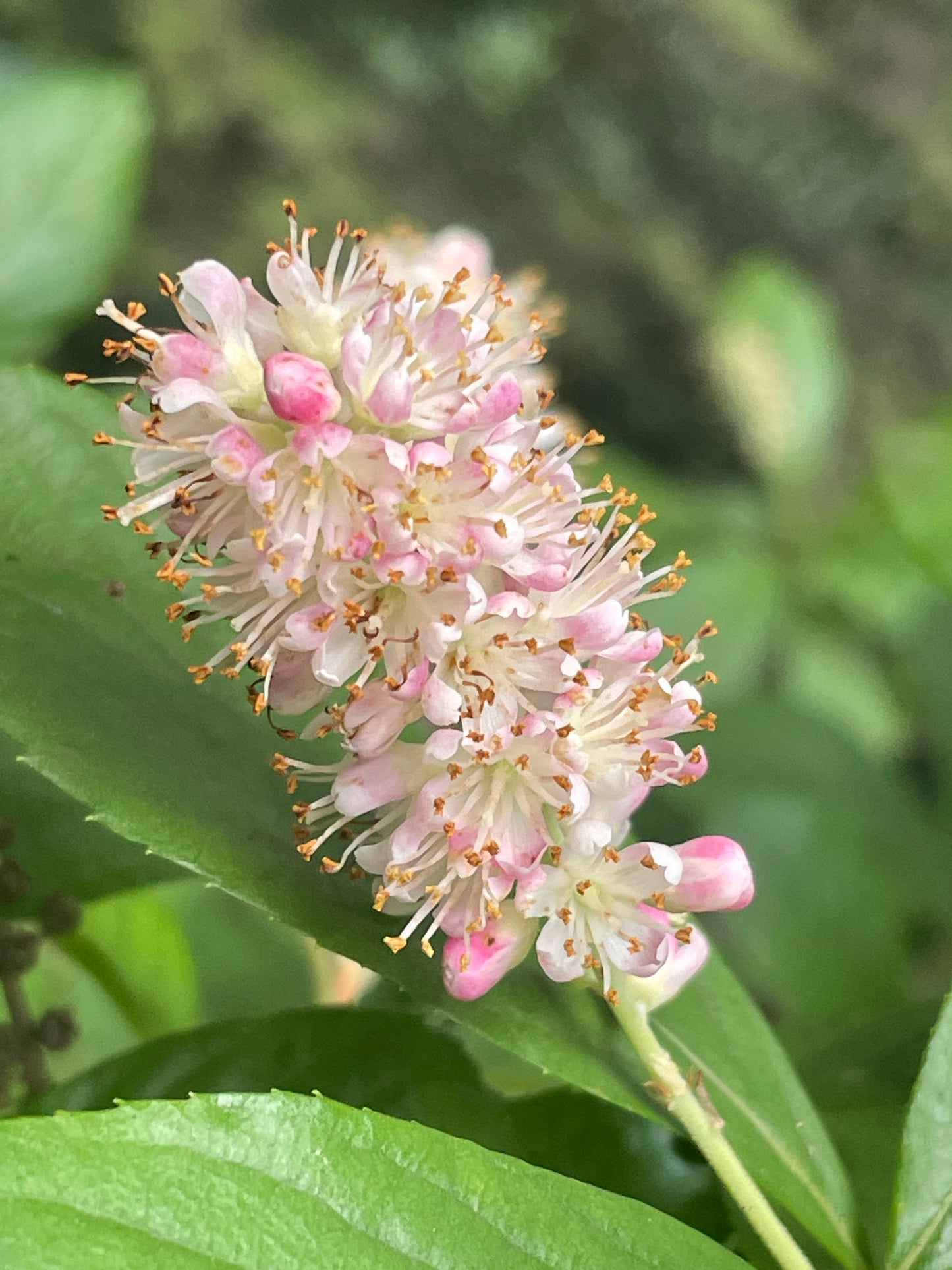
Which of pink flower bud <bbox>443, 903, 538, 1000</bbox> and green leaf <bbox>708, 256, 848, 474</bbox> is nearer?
pink flower bud <bbox>443, 903, 538, 1000</bbox>

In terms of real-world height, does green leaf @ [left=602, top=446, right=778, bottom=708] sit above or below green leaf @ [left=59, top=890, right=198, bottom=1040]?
above

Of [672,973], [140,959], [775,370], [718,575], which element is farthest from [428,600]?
[775,370]

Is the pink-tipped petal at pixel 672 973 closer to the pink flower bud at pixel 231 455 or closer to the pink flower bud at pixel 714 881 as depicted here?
the pink flower bud at pixel 714 881

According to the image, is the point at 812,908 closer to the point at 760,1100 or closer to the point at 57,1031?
the point at 760,1100

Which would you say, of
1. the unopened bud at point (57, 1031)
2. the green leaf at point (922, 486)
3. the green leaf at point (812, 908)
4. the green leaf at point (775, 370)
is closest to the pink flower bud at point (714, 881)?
the unopened bud at point (57, 1031)

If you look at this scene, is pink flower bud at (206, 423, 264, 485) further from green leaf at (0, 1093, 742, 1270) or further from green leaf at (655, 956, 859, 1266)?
green leaf at (655, 956, 859, 1266)

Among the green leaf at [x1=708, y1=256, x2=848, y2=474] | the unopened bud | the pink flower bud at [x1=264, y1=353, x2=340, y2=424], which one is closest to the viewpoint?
the pink flower bud at [x1=264, y1=353, x2=340, y2=424]

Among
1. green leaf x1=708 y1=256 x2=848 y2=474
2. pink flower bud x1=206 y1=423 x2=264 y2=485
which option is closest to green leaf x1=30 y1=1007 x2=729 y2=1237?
pink flower bud x1=206 y1=423 x2=264 y2=485

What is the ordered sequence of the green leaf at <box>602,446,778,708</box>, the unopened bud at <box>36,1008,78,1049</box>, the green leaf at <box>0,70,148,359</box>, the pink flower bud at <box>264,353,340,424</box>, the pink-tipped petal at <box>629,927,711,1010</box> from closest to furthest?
the pink flower bud at <box>264,353,340,424</box>, the pink-tipped petal at <box>629,927,711,1010</box>, the unopened bud at <box>36,1008,78,1049</box>, the green leaf at <box>0,70,148,359</box>, the green leaf at <box>602,446,778,708</box>
